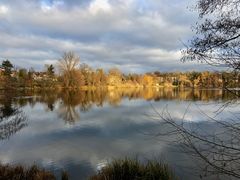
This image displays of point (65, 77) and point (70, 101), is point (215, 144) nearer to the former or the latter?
point (70, 101)

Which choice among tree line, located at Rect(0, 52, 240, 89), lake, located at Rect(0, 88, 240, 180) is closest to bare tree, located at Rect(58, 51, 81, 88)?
tree line, located at Rect(0, 52, 240, 89)

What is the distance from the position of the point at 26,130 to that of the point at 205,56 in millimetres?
15831

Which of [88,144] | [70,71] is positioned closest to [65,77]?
[70,71]

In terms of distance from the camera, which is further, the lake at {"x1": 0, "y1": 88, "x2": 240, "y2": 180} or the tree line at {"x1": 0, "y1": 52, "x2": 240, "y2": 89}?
the tree line at {"x1": 0, "y1": 52, "x2": 240, "y2": 89}

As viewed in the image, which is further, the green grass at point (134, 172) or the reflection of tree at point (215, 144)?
the green grass at point (134, 172)

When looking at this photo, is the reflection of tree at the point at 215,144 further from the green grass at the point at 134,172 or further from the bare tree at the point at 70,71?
the bare tree at the point at 70,71

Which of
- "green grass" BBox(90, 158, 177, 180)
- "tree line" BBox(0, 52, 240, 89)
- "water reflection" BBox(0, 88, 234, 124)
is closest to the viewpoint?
"green grass" BBox(90, 158, 177, 180)

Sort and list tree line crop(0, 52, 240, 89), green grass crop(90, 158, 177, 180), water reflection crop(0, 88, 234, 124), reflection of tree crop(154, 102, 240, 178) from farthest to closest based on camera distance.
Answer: tree line crop(0, 52, 240, 89)
water reflection crop(0, 88, 234, 124)
green grass crop(90, 158, 177, 180)
reflection of tree crop(154, 102, 240, 178)

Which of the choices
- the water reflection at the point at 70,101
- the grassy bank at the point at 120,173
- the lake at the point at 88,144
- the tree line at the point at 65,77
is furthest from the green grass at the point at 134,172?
the tree line at the point at 65,77

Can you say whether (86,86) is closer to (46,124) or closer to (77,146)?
(46,124)

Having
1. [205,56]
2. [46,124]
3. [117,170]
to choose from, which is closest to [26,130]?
[46,124]

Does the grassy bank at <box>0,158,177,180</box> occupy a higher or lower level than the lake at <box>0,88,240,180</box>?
higher

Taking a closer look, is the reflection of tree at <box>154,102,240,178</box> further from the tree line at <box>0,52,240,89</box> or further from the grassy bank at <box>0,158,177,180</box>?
the tree line at <box>0,52,240,89</box>

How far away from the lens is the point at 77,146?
13164 mm
